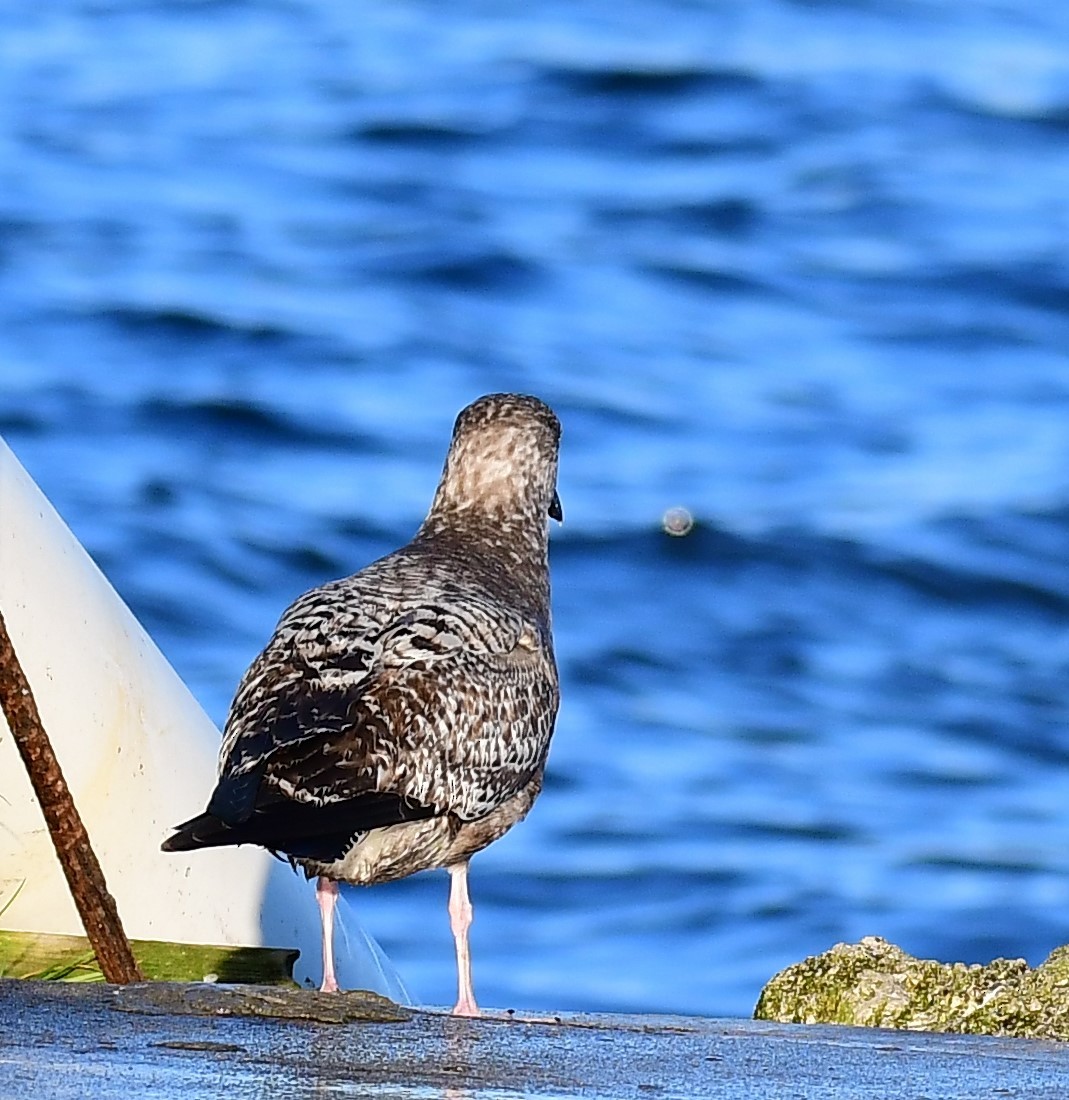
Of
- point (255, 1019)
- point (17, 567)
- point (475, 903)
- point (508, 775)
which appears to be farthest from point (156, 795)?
point (475, 903)

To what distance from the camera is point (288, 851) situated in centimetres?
502

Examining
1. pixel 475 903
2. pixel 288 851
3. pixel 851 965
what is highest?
pixel 288 851

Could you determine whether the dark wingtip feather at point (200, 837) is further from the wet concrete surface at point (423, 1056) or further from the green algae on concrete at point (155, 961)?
the green algae on concrete at point (155, 961)

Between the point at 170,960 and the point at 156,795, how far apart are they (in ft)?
2.72

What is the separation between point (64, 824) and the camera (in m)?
4.82

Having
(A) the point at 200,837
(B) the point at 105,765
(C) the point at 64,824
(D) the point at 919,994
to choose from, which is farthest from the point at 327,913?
(D) the point at 919,994

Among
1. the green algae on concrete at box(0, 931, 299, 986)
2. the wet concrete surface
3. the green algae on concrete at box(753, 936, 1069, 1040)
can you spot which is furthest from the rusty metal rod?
the green algae on concrete at box(753, 936, 1069, 1040)

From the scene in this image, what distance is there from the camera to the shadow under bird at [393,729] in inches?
201

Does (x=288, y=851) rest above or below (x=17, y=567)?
below

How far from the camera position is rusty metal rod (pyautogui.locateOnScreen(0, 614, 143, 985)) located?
4.79 m

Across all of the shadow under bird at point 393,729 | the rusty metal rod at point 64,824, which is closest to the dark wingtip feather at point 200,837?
the shadow under bird at point 393,729

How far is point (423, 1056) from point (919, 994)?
1552 mm

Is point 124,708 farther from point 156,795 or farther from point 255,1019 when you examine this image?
point 255,1019

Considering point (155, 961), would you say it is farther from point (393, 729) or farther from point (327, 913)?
point (393, 729)
